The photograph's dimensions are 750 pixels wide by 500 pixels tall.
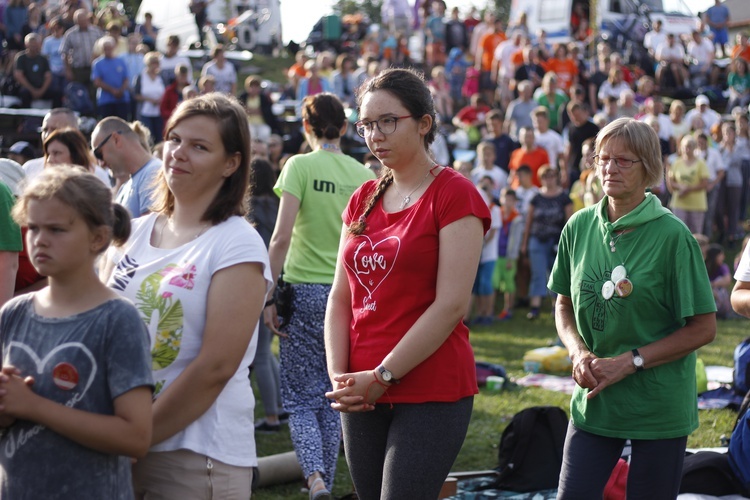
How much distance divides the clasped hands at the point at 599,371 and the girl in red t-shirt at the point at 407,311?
1.59 ft

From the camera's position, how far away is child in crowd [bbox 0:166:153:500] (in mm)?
2447

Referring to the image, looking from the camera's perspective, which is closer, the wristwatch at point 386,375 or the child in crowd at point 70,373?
the child in crowd at point 70,373

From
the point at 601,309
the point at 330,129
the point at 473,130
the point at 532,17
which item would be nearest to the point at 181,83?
the point at 473,130

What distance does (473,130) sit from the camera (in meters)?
17.0

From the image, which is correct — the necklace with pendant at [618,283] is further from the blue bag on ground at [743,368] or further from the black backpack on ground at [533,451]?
the blue bag on ground at [743,368]

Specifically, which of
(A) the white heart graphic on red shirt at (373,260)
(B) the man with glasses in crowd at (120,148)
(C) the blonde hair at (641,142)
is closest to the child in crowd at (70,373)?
(A) the white heart graphic on red shirt at (373,260)

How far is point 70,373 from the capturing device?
8.08 feet

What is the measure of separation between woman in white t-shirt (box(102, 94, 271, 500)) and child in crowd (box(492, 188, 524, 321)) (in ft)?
33.3

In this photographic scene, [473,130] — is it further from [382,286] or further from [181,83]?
[382,286]

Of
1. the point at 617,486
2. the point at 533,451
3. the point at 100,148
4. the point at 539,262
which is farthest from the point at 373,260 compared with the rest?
the point at 539,262

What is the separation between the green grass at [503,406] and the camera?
6.24 m

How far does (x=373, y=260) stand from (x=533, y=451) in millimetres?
2906

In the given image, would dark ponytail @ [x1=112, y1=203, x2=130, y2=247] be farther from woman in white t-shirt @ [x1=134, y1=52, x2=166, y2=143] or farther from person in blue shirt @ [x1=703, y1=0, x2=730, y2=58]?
person in blue shirt @ [x1=703, y1=0, x2=730, y2=58]

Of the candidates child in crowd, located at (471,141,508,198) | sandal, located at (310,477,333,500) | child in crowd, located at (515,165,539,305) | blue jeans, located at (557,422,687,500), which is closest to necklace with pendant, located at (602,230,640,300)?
blue jeans, located at (557,422,687,500)
